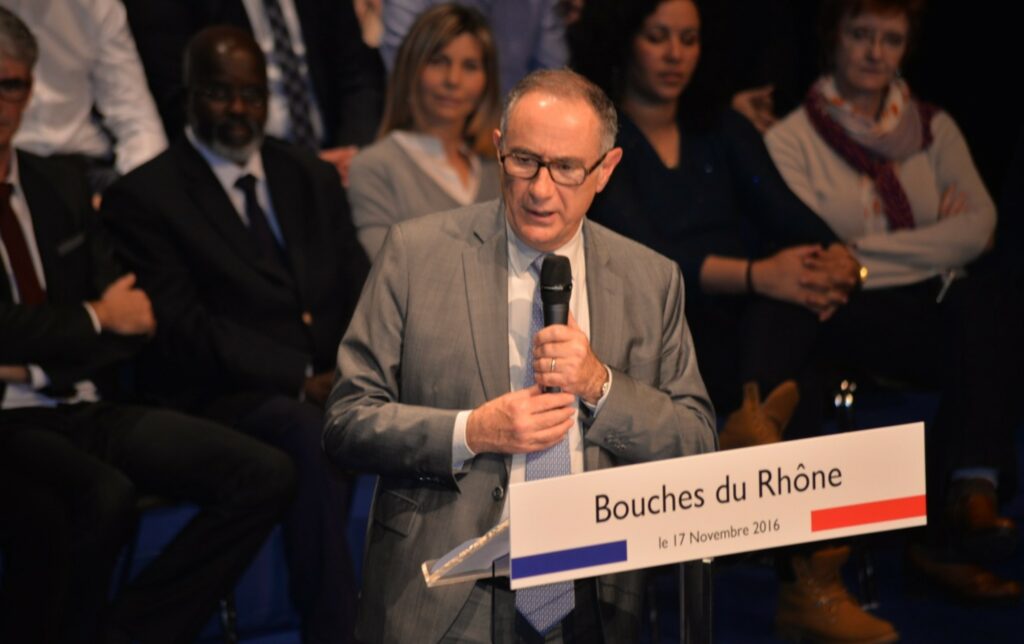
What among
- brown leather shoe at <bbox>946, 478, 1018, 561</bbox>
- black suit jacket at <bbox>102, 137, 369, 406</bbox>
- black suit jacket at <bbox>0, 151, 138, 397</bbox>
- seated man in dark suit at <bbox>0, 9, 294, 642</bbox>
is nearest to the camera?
seated man in dark suit at <bbox>0, 9, 294, 642</bbox>

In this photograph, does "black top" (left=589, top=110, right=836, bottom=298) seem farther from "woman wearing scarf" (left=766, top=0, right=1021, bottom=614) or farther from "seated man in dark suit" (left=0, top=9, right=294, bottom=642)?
"seated man in dark suit" (left=0, top=9, right=294, bottom=642)

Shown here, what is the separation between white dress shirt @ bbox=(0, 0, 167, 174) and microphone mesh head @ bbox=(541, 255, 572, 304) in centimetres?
266

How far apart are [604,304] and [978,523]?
2178 mm

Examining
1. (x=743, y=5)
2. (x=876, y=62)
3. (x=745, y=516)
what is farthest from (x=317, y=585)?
(x=743, y=5)

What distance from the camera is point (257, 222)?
417 centimetres

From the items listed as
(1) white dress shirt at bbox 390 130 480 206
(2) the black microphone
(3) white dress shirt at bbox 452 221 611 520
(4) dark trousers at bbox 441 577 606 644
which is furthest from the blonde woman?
(2) the black microphone

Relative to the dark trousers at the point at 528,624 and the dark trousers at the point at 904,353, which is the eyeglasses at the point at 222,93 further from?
the dark trousers at the point at 528,624

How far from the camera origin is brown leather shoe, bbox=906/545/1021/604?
4.31 m

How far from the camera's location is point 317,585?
3801 mm

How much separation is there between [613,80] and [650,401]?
92.9 inches

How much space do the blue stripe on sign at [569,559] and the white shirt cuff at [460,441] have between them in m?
0.43

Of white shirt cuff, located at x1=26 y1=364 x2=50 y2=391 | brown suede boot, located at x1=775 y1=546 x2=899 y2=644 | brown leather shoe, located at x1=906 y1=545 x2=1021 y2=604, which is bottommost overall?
brown leather shoe, located at x1=906 y1=545 x2=1021 y2=604

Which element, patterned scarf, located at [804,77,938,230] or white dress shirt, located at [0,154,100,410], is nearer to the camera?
white dress shirt, located at [0,154,100,410]

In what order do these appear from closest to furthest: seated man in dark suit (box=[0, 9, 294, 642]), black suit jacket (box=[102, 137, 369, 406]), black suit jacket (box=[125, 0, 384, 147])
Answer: seated man in dark suit (box=[0, 9, 294, 642]), black suit jacket (box=[102, 137, 369, 406]), black suit jacket (box=[125, 0, 384, 147])
